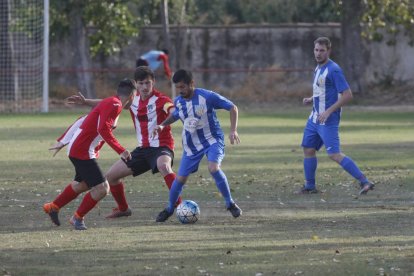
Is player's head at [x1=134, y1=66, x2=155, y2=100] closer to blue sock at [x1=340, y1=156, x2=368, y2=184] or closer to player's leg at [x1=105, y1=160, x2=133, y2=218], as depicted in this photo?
player's leg at [x1=105, y1=160, x2=133, y2=218]

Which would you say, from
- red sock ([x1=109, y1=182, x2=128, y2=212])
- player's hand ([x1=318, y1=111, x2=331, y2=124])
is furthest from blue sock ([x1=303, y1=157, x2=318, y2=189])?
red sock ([x1=109, y1=182, x2=128, y2=212])

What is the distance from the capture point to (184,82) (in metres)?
11.9

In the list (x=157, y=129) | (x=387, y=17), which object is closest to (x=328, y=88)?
(x=157, y=129)

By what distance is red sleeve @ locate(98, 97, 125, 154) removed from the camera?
11344mm

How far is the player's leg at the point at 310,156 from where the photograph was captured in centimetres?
1476

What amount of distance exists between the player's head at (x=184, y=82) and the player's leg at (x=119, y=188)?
3.59 ft

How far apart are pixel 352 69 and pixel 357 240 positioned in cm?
3043

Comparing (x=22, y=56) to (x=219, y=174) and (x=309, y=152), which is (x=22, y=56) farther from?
(x=219, y=174)

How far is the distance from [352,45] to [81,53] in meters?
9.09

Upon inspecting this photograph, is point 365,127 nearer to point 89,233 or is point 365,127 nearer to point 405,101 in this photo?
point 405,101

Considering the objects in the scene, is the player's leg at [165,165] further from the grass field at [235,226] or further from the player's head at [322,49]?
the player's head at [322,49]

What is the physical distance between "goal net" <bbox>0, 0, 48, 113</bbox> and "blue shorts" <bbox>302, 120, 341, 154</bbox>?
69.6 feet

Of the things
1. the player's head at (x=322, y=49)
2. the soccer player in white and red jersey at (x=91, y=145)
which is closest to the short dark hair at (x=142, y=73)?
the soccer player in white and red jersey at (x=91, y=145)

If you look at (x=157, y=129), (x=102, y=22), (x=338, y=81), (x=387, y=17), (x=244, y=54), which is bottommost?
(x=244, y=54)
